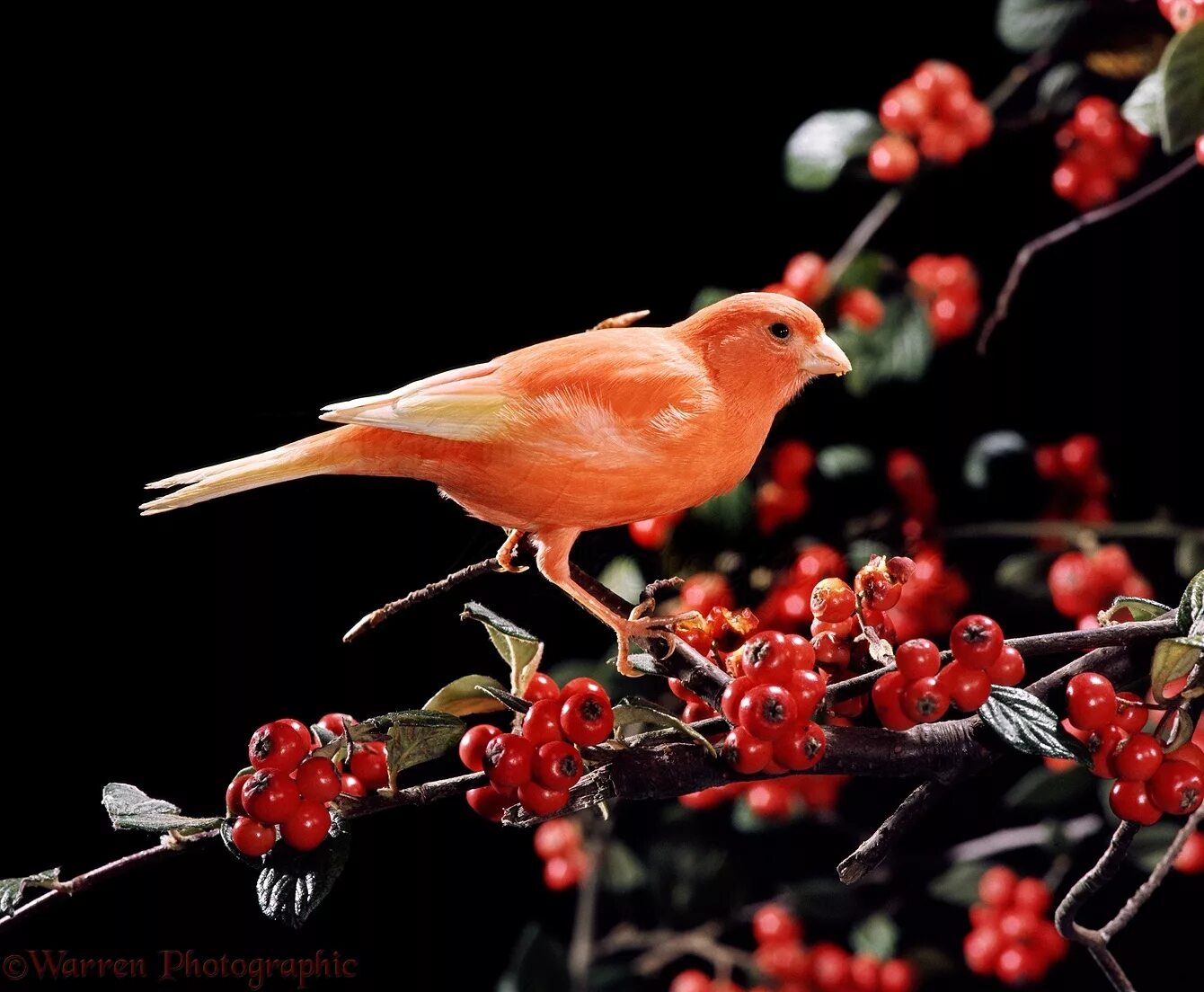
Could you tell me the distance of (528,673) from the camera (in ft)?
2.24

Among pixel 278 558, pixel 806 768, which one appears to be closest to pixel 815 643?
pixel 806 768

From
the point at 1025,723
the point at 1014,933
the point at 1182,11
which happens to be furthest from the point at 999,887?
the point at 1182,11

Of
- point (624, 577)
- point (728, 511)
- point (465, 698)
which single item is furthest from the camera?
point (728, 511)

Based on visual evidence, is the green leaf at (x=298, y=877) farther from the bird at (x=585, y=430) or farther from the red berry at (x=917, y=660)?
the red berry at (x=917, y=660)

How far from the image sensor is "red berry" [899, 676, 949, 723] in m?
0.61

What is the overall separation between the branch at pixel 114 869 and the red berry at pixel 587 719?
0.61ft

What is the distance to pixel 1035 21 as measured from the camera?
3.88 feet

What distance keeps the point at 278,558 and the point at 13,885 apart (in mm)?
375

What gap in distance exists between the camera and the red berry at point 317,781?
617 millimetres

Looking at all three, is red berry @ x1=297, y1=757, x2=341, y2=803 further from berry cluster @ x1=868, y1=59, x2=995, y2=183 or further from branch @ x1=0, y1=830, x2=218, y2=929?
berry cluster @ x1=868, y1=59, x2=995, y2=183

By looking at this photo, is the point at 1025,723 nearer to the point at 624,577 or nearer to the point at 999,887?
the point at 624,577

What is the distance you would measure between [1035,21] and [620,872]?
92 centimetres

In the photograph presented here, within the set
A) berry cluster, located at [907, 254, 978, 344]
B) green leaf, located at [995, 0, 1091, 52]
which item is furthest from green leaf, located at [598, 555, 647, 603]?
green leaf, located at [995, 0, 1091, 52]

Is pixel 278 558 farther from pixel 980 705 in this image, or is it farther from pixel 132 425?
pixel 980 705
